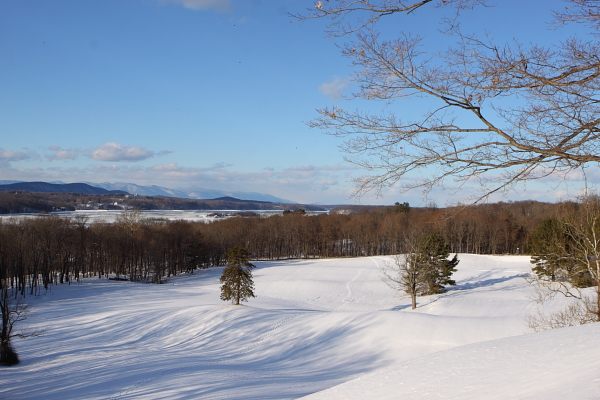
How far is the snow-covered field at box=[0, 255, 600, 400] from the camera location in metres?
5.34

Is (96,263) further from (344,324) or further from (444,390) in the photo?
(444,390)

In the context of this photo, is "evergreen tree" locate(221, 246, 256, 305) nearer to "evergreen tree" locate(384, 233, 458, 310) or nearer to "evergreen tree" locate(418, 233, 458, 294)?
"evergreen tree" locate(384, 233, 458, 310)

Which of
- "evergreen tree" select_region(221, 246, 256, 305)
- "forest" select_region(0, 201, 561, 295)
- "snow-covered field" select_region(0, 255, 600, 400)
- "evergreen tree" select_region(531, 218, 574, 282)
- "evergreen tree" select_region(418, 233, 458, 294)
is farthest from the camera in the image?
"forest" select_region(0, 201, 561, 295)

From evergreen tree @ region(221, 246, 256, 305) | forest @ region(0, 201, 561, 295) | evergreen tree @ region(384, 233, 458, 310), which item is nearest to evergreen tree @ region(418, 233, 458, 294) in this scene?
evergreen tree @ region(384, 233, 458, 310)

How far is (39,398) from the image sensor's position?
12914 mm

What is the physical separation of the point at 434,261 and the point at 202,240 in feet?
144

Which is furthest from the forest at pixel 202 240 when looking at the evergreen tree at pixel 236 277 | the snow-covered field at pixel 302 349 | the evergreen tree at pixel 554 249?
the evergreen tree at pixel 236 277

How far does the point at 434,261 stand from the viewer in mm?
33688

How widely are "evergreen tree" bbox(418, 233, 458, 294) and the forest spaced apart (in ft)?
4.21

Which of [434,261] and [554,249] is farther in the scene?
[434,261]

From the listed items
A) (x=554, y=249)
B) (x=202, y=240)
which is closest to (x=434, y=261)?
(x=554, y=249)

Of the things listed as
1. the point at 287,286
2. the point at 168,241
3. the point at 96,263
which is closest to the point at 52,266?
the point at 96,263

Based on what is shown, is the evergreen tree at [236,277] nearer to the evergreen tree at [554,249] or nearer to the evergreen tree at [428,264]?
the evergreen tree at [428,264]

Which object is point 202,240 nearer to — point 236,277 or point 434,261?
point 236,277
